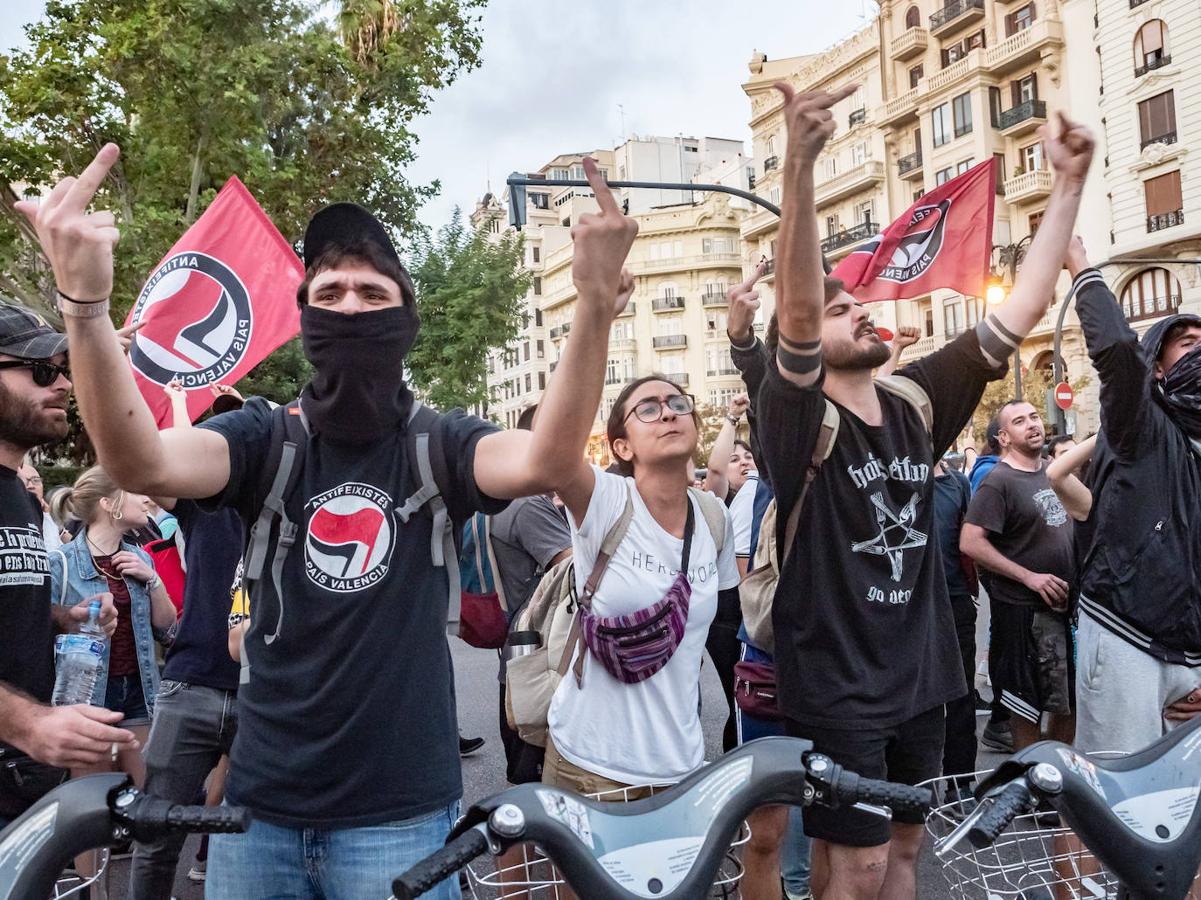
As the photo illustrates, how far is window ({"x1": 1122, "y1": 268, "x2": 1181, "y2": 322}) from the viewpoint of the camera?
110 ft

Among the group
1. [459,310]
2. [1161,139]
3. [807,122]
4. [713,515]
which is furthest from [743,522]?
[1161,139]

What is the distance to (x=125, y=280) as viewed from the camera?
1627 cm

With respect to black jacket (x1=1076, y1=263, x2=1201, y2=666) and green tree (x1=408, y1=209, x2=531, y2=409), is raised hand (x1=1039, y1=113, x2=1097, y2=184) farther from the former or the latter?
green tree (x1=408, y1=209, x2=531, y2=409)

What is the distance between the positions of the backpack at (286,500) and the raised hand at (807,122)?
105 cm

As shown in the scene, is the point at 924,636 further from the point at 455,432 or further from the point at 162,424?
the point at 162,424

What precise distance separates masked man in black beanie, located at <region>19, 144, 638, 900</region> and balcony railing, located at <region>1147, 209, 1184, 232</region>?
120ft

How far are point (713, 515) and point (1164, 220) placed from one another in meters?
35.6

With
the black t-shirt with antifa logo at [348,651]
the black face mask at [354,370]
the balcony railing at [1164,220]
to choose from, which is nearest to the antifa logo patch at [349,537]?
the black t-shirt with antifa logo at [348,651]

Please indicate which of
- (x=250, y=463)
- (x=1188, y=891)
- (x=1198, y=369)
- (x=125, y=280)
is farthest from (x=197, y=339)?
(x=125, y=280)

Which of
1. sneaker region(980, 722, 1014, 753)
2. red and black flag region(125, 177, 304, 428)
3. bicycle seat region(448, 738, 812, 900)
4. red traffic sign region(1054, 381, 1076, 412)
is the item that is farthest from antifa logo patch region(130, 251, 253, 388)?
red traffic sign region(1054, 381, 1076, 412)

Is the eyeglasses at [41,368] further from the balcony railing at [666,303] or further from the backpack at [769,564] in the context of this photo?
the balcony railing at [666,303]

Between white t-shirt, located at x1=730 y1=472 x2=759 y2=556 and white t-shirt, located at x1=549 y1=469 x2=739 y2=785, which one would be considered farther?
white t-shirt, located at x1=730 y1=472 x2=759 y2=556

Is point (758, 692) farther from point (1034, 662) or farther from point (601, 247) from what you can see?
point (601, 247)

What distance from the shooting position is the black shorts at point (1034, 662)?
17.3 feet
